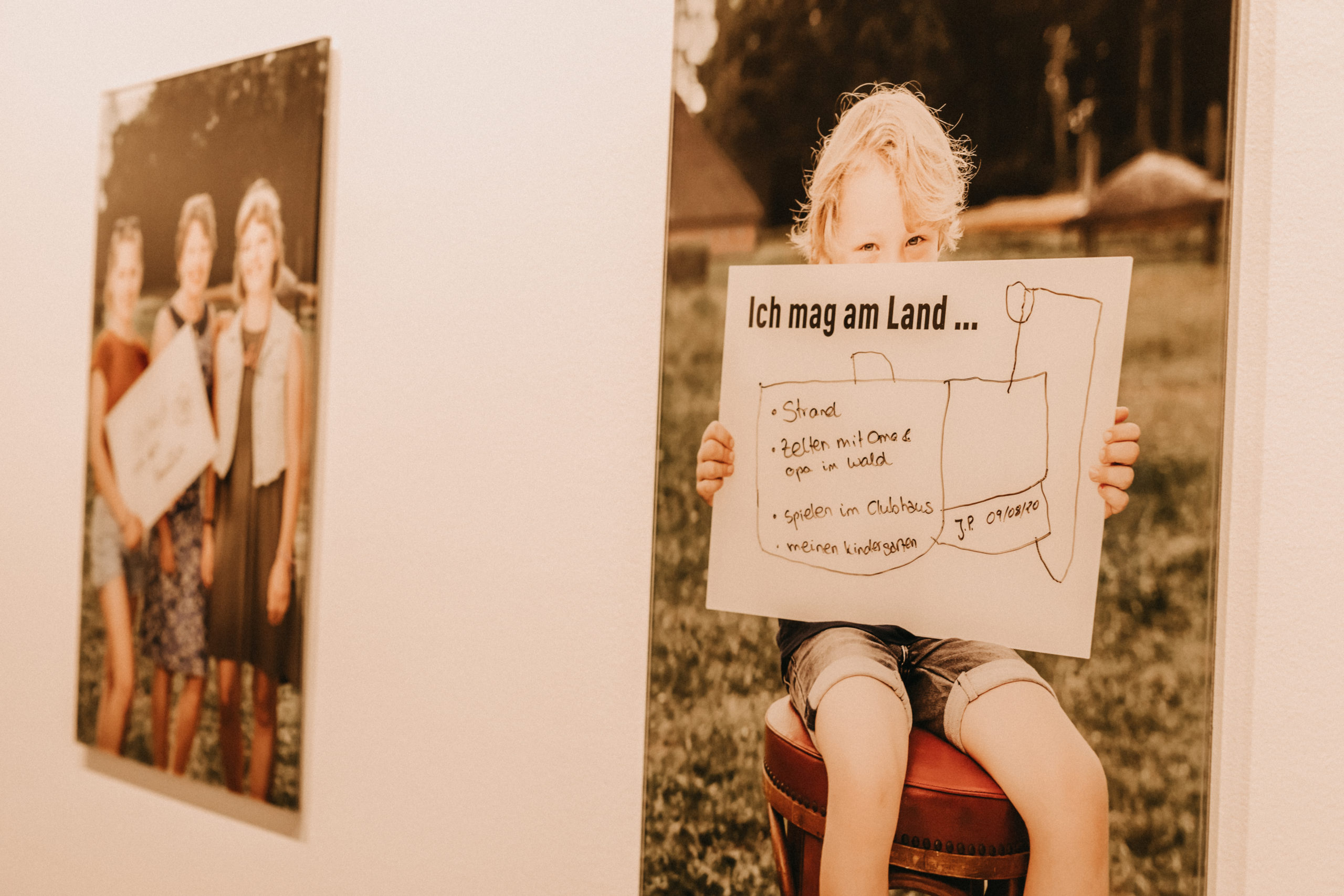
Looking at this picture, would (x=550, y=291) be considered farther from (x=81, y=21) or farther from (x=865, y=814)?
(x=81, y=21)

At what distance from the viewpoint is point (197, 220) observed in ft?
4.63

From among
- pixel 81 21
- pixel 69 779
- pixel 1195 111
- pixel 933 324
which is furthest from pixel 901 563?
pixel 81 21

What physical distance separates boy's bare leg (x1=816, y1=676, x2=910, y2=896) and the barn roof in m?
0.49

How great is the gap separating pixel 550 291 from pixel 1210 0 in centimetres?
71

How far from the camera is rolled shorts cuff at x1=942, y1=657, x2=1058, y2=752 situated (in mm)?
860

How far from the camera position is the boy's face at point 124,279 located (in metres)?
1.48

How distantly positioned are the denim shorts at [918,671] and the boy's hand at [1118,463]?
0.17 m

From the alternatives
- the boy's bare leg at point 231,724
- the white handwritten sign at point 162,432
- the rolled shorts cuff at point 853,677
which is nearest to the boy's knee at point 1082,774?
the rolled shorts cuff at point 853,677

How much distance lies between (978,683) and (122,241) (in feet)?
4.65

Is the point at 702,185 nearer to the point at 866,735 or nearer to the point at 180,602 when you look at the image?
the point at 866,735

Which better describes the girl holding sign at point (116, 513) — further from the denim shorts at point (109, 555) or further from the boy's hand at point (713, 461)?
the boy's hand at point (713, 461)

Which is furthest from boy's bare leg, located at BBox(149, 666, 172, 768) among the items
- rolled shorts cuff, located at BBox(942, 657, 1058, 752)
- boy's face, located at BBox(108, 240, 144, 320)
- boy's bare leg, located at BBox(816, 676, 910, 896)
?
rolled shorts cuff, located at BBox(942, 657, 1058, 752)

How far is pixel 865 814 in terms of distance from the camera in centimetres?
89

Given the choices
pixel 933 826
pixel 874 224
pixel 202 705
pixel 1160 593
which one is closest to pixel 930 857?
pixel 933 826
